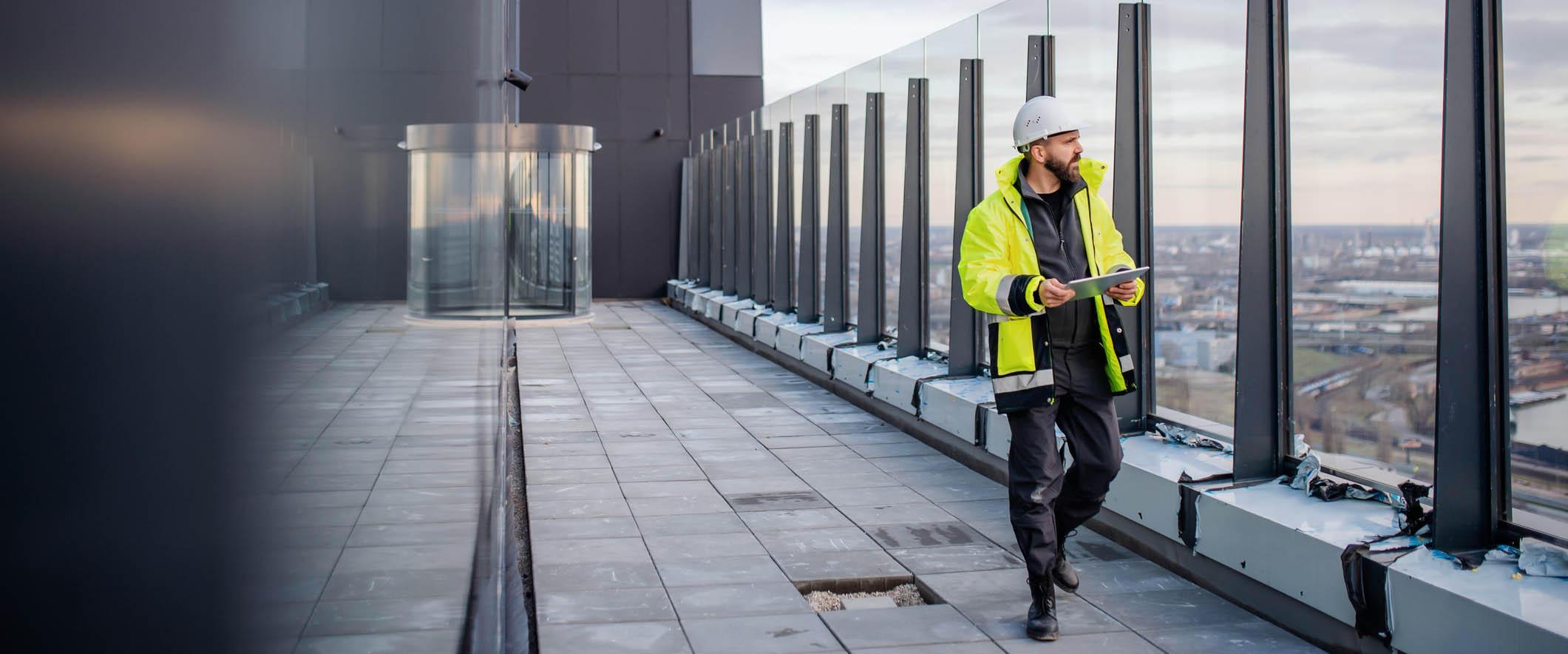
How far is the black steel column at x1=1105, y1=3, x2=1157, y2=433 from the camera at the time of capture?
6.60m

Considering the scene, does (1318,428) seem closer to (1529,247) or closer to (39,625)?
(1529,247)

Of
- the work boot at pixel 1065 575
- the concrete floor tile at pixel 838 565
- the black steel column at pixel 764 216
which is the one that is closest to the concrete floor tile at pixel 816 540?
the concrete floor tile at pixel 838 565

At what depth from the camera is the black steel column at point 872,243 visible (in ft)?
37.3

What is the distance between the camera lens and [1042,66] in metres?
7.73

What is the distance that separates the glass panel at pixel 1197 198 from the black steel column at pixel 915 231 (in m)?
3.62

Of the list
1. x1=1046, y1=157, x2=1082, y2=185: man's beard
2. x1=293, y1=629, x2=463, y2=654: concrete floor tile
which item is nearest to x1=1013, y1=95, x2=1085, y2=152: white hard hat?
x1=1046, y1=157, x2=1082, y2=185: man's beard

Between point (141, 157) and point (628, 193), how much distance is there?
84.3 feet

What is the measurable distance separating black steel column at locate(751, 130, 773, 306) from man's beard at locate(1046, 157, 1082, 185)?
1198 cm

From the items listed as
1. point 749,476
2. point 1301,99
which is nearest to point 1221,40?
point 1301,99

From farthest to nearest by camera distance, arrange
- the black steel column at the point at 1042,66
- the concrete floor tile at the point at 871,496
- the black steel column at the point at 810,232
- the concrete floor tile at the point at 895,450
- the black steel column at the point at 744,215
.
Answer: the black steel column at the point at 744,215, the black steel column at the point at 810,232, the concrete floor tile at the point at 895,450, the black steel column at the point at 1042,66, the concrete floor tile at the point at 871,496

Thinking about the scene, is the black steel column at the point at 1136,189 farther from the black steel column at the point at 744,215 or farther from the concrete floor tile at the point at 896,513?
the black steel column at the point at 744,215

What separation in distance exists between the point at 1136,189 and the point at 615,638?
Result: 374 cm

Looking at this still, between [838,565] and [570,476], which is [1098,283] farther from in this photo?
[570,476]

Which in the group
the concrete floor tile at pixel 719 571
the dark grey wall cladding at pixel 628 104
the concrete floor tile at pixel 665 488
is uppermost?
the dark grey wall cladding at pixel 628 104
